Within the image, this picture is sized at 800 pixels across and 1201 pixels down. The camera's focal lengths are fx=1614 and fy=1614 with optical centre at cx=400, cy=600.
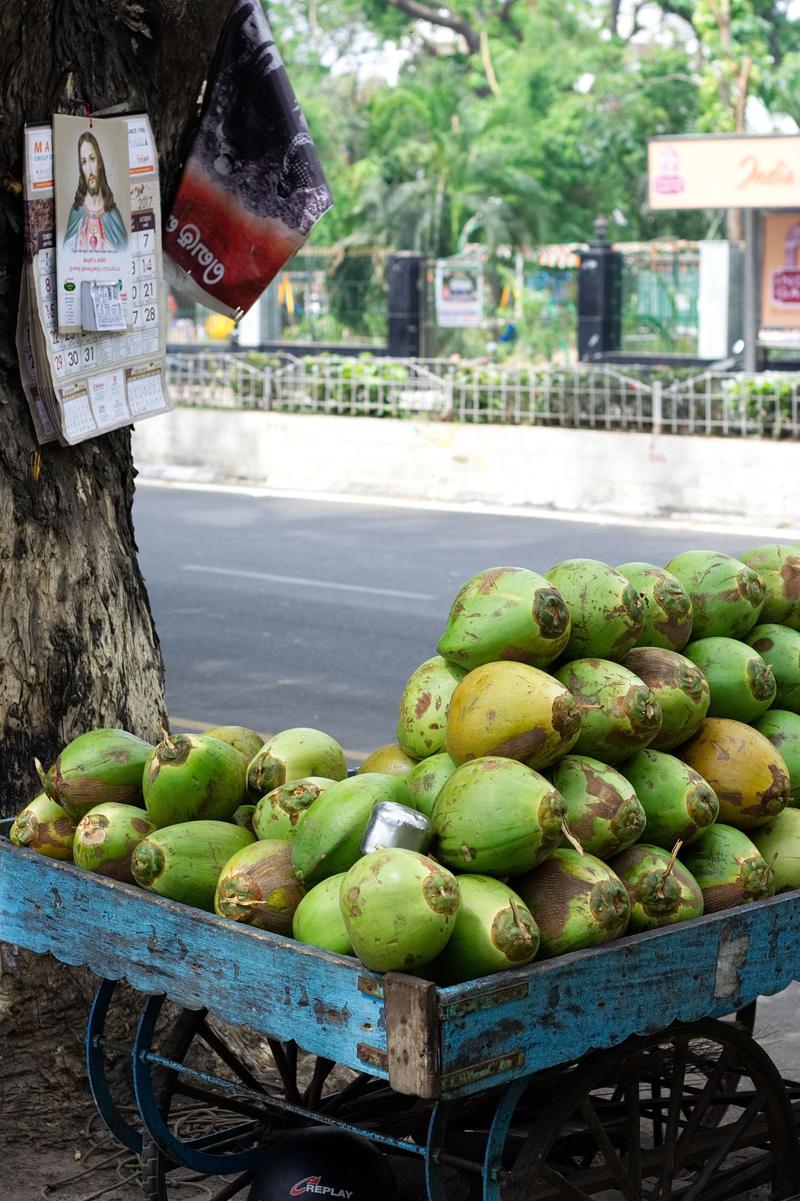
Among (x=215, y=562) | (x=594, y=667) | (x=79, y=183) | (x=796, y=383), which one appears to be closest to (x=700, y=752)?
(x=594, y=667)

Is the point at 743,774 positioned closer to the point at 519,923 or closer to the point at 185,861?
the point at 519,923

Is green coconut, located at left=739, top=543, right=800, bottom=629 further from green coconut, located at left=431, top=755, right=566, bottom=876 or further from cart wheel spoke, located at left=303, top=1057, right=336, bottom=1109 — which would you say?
cart wheel spoke, located at left=303, top=1057, right=336, bottom=1109

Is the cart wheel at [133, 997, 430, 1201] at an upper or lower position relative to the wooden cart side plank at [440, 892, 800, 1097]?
lower

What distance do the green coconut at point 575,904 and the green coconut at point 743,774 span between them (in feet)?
1.48

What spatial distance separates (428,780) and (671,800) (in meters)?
0.46

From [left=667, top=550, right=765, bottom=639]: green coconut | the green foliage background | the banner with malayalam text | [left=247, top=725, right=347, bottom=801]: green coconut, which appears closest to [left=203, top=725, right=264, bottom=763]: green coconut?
[left=247, top=725, right=347, bottom=801]: green coconut

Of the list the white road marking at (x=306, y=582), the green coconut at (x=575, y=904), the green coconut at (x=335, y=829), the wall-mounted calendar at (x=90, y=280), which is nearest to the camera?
the green coconut at (x=575, y=904)

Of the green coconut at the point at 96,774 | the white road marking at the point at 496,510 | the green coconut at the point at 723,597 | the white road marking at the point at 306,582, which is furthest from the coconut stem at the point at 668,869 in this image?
the white road marking at the point at 496,510

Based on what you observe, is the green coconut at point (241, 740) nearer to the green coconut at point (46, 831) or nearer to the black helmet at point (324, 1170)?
the green coconut at point (46, 831)

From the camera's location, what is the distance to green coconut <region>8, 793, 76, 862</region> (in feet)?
10.5

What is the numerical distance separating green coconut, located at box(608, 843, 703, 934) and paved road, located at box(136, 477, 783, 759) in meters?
4.53

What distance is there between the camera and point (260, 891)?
286 cm

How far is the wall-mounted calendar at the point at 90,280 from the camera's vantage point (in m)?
3.84

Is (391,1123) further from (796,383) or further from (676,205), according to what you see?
(676,205)
